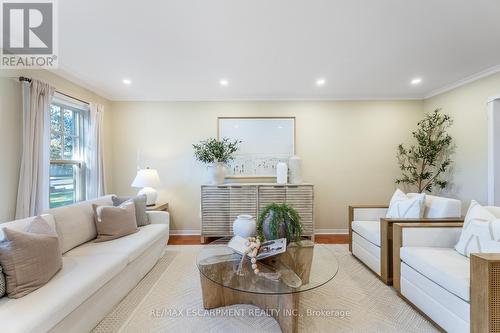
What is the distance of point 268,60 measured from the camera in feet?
8.59

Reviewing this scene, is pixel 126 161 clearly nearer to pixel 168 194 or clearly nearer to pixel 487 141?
pixel 168 194

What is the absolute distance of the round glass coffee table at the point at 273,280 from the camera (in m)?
1.54

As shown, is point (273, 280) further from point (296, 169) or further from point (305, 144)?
point (305, 144)

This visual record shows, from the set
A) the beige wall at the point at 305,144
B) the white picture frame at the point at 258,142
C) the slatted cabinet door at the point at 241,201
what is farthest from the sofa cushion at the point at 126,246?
the white picture frame at the point at 258,142

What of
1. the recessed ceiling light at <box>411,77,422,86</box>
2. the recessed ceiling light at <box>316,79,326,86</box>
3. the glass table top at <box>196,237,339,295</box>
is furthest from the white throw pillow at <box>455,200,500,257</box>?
the recessed ceiling light at <box>316,79,326,86</box>

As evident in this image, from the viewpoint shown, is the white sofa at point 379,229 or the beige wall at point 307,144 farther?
the beige wall at point 307,144

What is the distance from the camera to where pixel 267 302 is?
178 centimetres

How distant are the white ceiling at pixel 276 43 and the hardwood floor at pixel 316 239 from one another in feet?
8.15

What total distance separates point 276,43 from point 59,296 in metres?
2.65

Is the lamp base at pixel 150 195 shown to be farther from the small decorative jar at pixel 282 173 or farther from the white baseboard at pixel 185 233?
the small decorative jar at pixel 282 173

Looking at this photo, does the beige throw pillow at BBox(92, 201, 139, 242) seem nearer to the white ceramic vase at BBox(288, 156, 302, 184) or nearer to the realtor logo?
the realtor logo

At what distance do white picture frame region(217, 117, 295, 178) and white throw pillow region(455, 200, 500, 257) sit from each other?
2.49m

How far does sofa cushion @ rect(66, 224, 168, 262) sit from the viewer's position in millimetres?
2111

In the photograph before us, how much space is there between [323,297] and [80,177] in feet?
12.1
